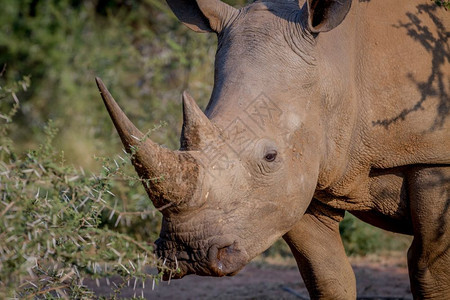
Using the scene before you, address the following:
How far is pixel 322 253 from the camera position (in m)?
5.74

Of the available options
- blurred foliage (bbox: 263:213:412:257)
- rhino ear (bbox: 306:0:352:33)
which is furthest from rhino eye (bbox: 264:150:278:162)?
→ blurred foliage (bbox: 263:213:412:257)

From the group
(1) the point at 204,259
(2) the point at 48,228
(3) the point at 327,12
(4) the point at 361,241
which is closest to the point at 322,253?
(1) the point at 204,259

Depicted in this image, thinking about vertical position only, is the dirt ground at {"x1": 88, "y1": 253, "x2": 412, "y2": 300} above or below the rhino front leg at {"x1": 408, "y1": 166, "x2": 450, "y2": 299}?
below

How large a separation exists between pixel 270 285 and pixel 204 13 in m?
3.03

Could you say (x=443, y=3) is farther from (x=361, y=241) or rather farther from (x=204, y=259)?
(x=361, y=241)

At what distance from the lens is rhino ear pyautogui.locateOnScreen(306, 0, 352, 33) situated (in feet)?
16.0

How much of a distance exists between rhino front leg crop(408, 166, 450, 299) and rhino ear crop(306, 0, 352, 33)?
1.08m

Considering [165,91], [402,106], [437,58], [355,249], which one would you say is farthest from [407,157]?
[165,91]

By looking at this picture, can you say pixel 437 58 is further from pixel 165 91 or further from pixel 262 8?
pixel 165 91

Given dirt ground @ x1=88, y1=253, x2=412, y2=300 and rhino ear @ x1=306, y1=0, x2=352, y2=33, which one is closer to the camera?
rhino ear @ x1=306, y1=0, x2=352, y2=33

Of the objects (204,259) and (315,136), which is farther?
(315,136)

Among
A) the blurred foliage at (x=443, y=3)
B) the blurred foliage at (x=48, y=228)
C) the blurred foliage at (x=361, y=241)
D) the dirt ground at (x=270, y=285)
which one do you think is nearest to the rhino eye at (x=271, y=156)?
the blurred foliage at (x=48, y=228)

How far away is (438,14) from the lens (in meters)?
5.34

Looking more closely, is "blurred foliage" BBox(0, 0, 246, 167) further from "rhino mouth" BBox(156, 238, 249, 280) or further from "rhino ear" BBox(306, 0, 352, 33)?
"rhino mouth" BBox(156, 238, 249, 280)
